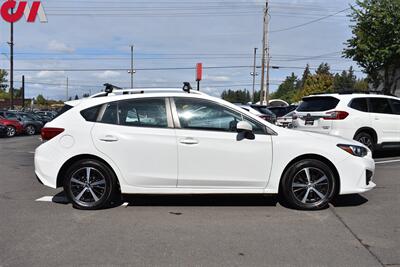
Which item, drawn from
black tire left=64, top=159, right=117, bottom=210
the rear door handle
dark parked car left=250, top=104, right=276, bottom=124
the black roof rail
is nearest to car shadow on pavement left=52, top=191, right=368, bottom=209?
black tire left=64, top=159, right=117, bottom=210

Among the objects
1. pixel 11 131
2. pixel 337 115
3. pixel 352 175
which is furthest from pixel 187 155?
pixel 11 131

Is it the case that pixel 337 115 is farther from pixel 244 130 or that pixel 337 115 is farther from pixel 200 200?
pixel 244 130

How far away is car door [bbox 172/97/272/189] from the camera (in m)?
5.89

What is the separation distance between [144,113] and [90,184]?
1245 mm

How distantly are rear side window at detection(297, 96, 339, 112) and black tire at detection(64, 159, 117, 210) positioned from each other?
6.45m

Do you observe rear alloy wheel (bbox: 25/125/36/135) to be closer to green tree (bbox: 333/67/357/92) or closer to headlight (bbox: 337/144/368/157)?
headlight (bbox: 337/144/368/157)

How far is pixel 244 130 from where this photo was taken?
585 cm

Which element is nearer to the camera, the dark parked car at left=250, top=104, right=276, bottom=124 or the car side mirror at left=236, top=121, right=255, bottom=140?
the car side mirror at left=236, top=121, right=255, bottom=140

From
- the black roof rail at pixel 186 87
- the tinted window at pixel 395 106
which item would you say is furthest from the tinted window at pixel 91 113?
the tinted window at pixel 395 106

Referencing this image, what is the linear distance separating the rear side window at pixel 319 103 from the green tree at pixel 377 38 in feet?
48.6

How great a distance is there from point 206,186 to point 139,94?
163 centimetres

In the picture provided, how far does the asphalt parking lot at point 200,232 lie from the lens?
431 centimetres

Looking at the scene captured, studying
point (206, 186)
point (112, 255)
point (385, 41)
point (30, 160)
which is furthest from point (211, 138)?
point (385, 41)

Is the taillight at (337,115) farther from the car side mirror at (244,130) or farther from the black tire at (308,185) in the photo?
the car side mirror at (244,130)
